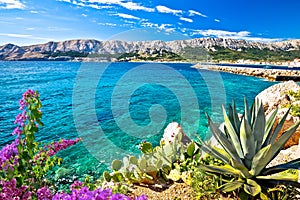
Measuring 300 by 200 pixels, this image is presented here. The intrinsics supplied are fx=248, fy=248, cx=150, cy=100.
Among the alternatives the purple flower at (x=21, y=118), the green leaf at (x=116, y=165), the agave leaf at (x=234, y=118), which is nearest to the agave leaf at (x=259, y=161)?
the agave leaf at (x=234, y=118)

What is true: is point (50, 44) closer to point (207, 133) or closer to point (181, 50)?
point (181, 50)

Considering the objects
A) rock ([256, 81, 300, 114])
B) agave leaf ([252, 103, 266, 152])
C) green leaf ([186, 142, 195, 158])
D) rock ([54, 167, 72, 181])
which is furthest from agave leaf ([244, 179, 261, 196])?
rock ([256, 81, 300, 114])

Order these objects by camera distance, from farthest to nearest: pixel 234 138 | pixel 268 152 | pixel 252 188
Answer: pixel 234 138 → pixel 268 152 → pixel 252 188

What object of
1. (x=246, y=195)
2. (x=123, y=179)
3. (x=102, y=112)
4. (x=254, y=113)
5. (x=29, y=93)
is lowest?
(x=102, y=112)

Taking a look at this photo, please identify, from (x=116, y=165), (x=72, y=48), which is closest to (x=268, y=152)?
(x=116, y=165)

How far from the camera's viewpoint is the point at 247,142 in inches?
134

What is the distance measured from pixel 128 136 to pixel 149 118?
3.59 meters

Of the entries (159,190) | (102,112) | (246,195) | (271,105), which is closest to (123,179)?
(159,190)

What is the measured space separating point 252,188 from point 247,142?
0.62m

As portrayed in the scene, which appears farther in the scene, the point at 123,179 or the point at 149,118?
the point at 149,118

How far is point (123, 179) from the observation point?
423 centimetres

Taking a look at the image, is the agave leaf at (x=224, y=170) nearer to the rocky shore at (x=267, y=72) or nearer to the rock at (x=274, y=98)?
the rock at (x=274, y=98)

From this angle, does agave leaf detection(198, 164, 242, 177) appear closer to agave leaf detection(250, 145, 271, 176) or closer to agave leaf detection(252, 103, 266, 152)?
agave leaf detection(250, 145, 271, 176)

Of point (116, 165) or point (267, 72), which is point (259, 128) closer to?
point (116, 165)
